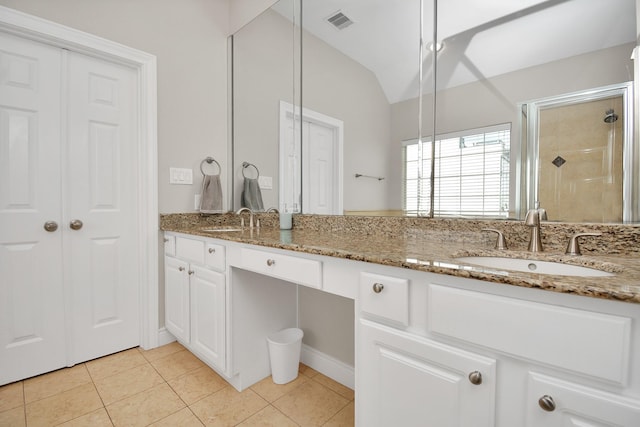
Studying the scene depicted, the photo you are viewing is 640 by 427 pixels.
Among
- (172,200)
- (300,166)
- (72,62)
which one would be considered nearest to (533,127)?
(300,166)

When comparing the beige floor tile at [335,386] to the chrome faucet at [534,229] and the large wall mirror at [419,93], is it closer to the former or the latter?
the large wall mirror at [419,93]

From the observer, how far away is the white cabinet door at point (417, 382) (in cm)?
76

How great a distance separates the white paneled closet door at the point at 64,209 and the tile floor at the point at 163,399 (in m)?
0.23

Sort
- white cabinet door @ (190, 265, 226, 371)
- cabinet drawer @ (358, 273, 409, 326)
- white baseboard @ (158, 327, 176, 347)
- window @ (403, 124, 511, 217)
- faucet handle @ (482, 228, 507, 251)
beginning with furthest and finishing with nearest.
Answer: white baseboard @ (158, 327, 176, 347) < white cabinet door @ (190, 265, 226, 371) < window @ (403, 124, 511, 217) < faucet handle @ (482, 228, 507, 251) < cabinet drawer @ (358, 273, 409, 326)

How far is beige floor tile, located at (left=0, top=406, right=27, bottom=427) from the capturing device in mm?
1345

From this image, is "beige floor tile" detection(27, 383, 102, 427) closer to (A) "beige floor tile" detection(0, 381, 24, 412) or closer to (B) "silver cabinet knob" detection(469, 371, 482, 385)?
(A) "beige floor tile" detection(0, 381, 24, 412)

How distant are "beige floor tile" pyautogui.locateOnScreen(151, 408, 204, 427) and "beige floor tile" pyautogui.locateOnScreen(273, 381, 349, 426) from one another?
1.22 ft

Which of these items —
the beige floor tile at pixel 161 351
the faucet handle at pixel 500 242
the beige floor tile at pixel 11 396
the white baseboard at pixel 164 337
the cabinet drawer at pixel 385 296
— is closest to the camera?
the cabinet drawer at pixel 385 296

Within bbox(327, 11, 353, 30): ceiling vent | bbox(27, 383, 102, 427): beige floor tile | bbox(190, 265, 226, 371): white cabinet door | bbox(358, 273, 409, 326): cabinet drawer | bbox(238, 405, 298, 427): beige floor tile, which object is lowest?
bbox(238, 405, 298, 427): beige floor tile

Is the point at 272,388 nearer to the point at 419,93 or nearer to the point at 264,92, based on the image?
the point at 419,93

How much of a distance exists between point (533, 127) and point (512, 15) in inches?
18.2


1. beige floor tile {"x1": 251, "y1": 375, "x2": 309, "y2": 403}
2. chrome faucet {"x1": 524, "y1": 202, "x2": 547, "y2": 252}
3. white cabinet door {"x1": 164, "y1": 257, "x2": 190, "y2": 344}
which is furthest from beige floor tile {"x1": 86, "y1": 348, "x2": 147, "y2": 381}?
chrome faucet {"x1": 524, "y1": 202, "x2": 547, "y2": 252}

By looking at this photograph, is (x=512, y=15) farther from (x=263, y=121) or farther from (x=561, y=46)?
(x=263, y=121)

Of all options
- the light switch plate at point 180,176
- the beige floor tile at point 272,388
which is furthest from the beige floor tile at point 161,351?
the light switch plate at point 180,176
